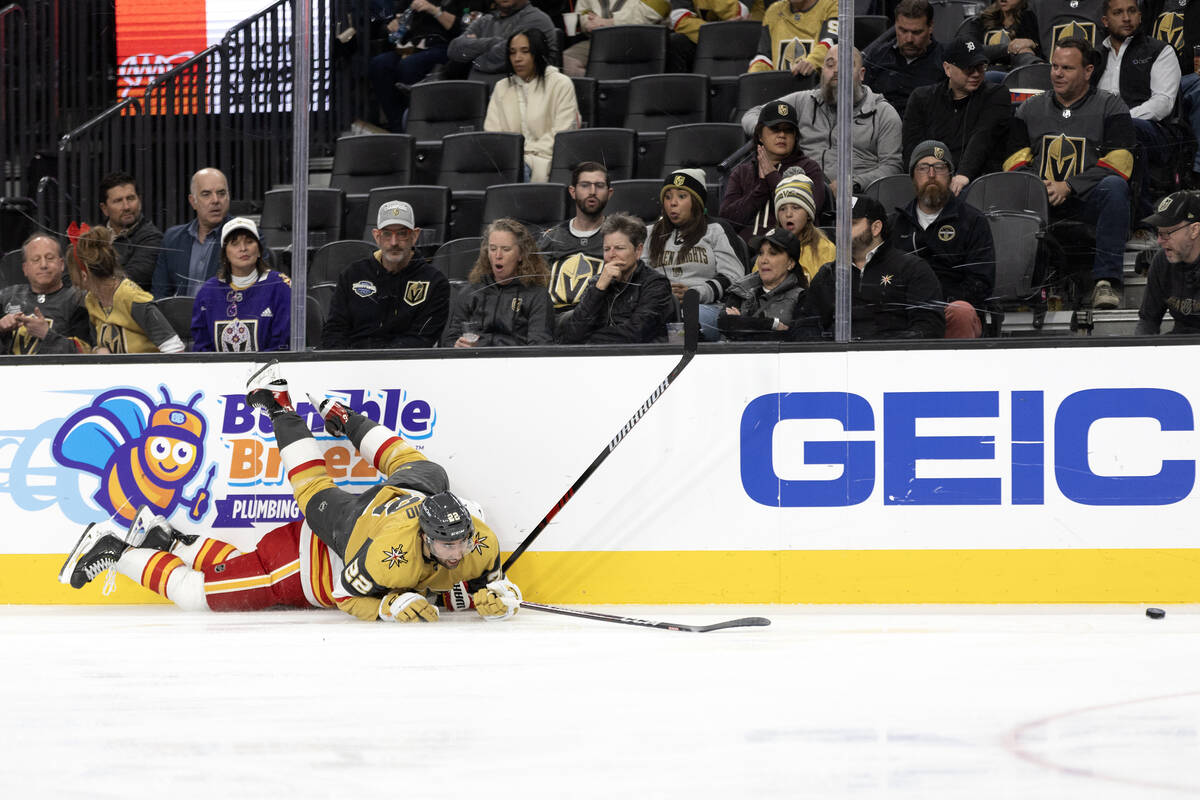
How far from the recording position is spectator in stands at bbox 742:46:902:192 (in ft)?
16.5

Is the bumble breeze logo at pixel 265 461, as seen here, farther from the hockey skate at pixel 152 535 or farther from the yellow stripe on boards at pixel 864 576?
the yellow stripe on boards at pixel 864 576

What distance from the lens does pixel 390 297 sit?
209 inches

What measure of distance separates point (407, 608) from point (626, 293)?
1431 millimetres

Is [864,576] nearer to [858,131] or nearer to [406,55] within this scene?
[858,131]

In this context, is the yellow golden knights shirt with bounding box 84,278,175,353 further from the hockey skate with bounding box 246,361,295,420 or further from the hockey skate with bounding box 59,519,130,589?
the hockey skate with bounding box 59,519,130,589

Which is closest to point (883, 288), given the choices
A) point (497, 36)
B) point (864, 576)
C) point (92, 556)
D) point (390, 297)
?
point (864, 576)

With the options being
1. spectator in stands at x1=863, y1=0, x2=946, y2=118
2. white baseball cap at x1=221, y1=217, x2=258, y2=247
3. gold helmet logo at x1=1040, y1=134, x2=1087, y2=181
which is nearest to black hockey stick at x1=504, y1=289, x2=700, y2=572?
spectator in stands at x1=863, y1=0, x2=946, y2=118

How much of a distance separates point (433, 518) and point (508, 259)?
3.79 feet

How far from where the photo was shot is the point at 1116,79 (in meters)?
4.98

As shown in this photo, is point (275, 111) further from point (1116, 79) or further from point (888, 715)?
point (888, 715)

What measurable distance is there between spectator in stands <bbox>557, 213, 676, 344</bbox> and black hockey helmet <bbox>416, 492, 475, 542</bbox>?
95 cm

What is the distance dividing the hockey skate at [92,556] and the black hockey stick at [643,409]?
1505 millimetres

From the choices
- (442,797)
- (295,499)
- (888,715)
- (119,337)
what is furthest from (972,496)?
(119,337)

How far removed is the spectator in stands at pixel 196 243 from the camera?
539 cm
